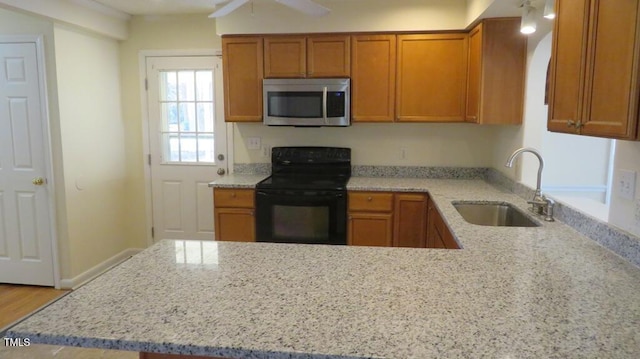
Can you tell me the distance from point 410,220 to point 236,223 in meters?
1.46

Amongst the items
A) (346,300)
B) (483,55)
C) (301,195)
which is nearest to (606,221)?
(346,300)

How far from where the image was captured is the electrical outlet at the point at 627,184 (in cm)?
174

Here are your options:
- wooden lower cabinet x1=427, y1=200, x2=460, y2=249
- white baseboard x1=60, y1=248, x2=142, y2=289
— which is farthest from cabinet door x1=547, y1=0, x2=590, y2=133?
white baseboard x1=60, y1=248, x2=142, y2=289

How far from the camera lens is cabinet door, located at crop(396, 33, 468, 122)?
3.51 metres

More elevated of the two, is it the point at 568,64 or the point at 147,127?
the point at 568,64

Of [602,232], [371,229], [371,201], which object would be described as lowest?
[371,229]

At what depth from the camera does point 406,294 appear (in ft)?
4.29

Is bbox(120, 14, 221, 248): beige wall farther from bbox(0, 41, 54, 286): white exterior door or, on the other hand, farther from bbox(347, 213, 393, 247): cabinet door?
bbox(347, 213, 393, 247): cabinet door

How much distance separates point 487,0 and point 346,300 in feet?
7.83

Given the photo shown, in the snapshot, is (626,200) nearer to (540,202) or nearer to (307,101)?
(540,202)

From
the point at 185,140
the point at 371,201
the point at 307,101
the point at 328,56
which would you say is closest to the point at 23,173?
the point at 185,140

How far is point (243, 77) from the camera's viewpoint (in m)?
3.73

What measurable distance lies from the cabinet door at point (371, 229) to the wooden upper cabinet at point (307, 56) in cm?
124

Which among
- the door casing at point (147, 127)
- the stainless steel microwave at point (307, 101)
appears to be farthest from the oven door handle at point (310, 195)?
the door casing at point (147, 127)
